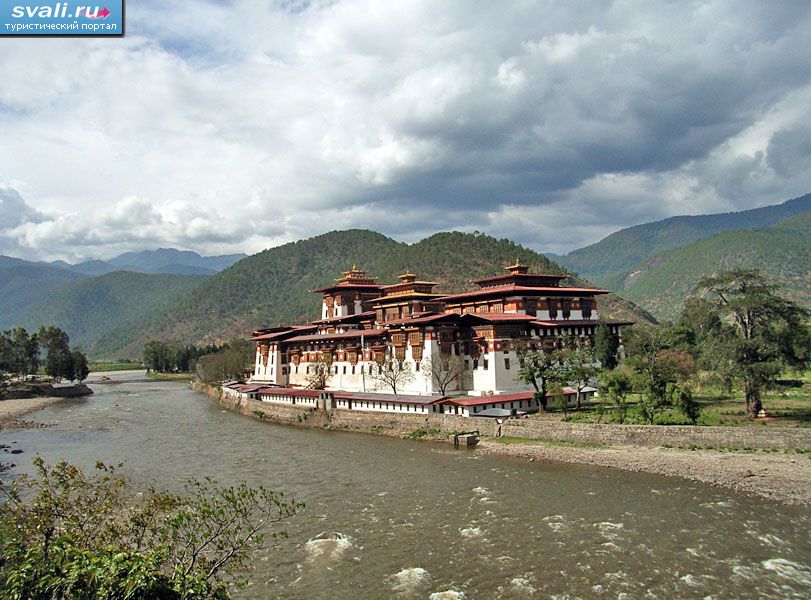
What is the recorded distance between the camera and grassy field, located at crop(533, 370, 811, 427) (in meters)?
36.4

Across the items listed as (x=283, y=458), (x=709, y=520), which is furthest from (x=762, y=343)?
(x=283, y=458)

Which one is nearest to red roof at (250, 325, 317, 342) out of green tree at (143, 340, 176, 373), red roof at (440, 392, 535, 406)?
red roof at (440, 392, 535, 406)

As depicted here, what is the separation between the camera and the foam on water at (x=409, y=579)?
20.2 meters

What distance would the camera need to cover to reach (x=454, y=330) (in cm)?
5556

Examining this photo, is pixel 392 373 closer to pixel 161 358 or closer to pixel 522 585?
pixel 522 585

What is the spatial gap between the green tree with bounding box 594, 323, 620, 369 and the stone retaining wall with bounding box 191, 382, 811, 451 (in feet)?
69.6

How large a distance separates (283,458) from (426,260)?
129282mm

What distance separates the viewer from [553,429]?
39.8 metres

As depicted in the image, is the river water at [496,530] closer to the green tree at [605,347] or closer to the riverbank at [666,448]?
the riverbank at [666,448]

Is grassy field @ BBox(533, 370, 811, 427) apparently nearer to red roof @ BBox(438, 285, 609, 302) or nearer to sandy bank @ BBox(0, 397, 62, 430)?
red roof @ BBox(438, 285, 609, 302)

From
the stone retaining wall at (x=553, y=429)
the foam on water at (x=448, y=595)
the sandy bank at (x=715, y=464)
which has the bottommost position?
the foam on water at (x=448, y=595)

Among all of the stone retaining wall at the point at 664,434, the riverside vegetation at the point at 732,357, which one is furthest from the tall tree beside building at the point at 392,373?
the riverside vegetation at the point at 732,357

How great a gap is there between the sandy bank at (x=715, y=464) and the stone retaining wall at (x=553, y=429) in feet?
2.65

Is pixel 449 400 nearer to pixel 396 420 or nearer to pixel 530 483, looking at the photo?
pixel 396 420
